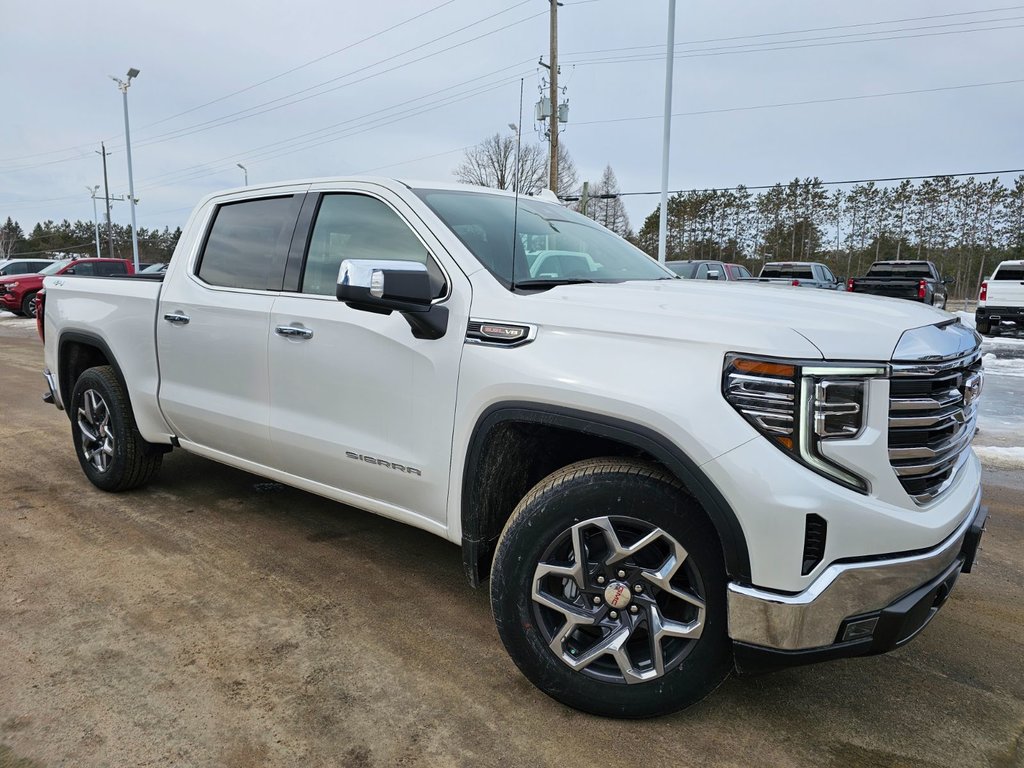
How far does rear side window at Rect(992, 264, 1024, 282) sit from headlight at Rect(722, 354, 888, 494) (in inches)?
751

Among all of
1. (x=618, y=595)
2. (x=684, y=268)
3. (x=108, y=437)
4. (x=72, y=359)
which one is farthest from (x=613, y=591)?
(x=684, y=268)

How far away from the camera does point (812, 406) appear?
1.89 meters

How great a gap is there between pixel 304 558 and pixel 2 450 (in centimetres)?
367

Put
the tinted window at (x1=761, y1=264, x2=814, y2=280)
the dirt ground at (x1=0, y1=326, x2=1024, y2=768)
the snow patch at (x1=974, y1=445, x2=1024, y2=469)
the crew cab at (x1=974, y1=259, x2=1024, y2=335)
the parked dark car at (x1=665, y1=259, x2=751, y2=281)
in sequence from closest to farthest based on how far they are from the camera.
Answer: the dirt ground at (x1=0, y1=326, x2=1024, y2=768) → the snow patch at (x1=974, y1=445, x2=1024, y2=469) → the parked dark car at (x1=665, y1=259, x2=751, y2=281) → the crew cab at (x1=974, y1=259, x2=1024, y2=335) → the tinted window at (x1=761, y1=264, x2=814, y2=280)

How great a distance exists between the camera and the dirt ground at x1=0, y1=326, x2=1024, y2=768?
2199 mm

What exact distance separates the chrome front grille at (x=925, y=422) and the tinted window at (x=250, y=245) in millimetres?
2683

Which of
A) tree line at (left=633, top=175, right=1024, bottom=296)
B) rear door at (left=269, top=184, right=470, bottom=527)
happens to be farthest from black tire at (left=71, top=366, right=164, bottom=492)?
tree line at (left=633, top=175, right=1024, bottom=296)

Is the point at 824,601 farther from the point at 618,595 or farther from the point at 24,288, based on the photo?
the point at 24,288

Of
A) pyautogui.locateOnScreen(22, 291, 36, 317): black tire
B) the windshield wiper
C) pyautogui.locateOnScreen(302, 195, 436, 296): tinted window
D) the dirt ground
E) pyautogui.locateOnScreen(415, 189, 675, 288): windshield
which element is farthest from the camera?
pyautogui.locateOnScreen(22, 291, 36, 317): black tire

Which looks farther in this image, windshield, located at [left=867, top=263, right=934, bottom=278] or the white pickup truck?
windshield, located at [left=867, top=263, right=934, bottom=278]

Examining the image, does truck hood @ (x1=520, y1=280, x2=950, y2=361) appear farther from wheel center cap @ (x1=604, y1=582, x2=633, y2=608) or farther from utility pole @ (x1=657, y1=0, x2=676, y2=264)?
utility pole @ (x1=657, y1=0, x2=676, y2=264)

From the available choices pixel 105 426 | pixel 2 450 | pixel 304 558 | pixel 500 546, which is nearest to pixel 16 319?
pixel 2 450

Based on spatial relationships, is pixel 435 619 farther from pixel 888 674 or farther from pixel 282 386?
pixel 888 674

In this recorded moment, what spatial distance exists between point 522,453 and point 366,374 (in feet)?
2.45
